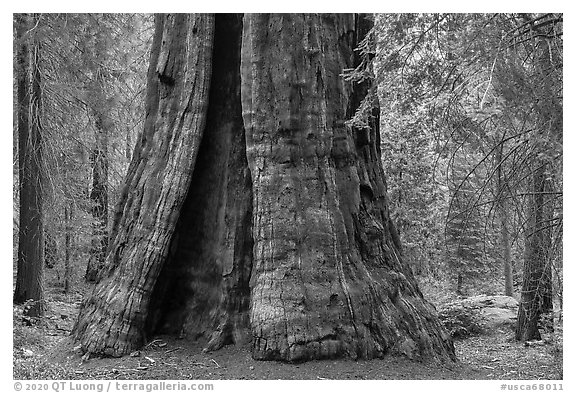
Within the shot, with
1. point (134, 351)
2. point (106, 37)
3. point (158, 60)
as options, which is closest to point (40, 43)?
point (106, 37)

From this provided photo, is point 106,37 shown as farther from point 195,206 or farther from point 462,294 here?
point 462,294

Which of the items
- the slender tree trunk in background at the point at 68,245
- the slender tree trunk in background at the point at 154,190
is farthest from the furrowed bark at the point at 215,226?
the slender tree trunk in background at the point at 68,245

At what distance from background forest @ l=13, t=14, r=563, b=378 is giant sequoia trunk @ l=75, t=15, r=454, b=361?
648 mm

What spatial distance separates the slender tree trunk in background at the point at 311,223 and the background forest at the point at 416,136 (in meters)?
0.52

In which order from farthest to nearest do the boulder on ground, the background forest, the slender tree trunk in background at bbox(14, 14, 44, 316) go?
the boulder on ground < the slender tree trunk in background at bbox(14, 14, 44, 316) < the background forest

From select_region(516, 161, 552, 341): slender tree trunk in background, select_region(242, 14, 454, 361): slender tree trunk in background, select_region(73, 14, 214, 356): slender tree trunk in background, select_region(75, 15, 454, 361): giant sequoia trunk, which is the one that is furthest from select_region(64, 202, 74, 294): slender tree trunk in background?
select_region(516, 161, 552, 341): slender tree trunk in background

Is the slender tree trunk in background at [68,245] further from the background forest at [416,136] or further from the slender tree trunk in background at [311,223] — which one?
the slender tree trunk in background at [311,223]

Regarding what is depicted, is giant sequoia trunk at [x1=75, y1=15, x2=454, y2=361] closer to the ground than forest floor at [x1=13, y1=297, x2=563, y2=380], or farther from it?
farther from it

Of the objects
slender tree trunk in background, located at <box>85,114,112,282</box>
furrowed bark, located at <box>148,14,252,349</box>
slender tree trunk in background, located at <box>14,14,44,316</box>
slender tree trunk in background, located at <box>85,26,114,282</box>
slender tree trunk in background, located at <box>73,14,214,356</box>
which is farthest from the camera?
slender tree trunk in background, located at <box>85,114,112,282</box>

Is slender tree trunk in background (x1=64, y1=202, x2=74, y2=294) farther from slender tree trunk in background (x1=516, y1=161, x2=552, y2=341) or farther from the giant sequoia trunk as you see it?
slender tree trunk in background (x1=516, y1=161, x2=552, y2=341)

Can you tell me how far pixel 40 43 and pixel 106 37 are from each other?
120cm

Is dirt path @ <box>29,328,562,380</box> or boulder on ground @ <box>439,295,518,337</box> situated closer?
dirt path @ <box>29,328,562,380</box>

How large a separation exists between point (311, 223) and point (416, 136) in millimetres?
6358

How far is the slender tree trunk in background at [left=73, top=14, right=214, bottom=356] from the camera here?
A: 19.4 ft
